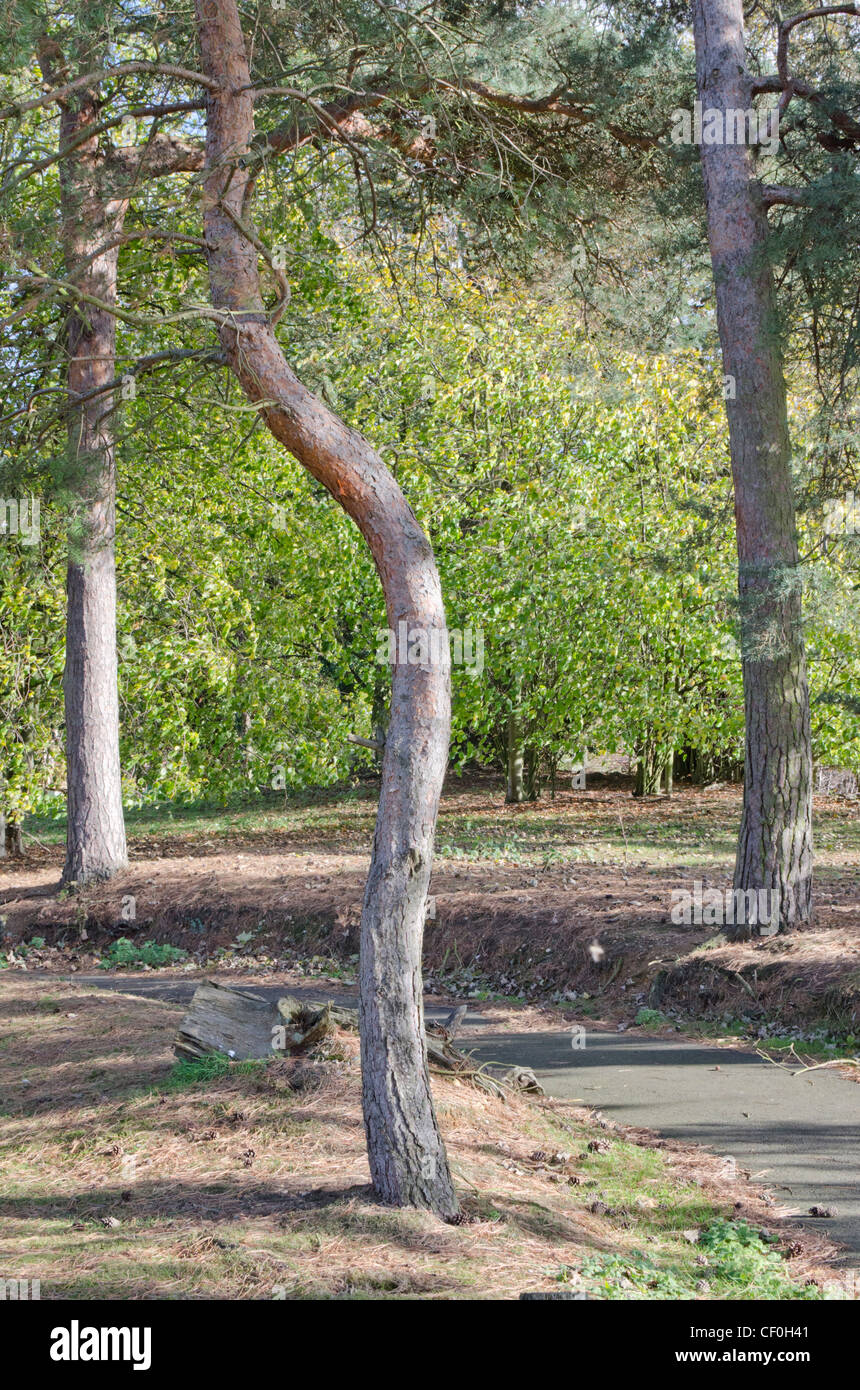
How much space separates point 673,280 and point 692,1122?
9.89 metres

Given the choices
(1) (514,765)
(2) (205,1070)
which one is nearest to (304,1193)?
(2) (205,1070)

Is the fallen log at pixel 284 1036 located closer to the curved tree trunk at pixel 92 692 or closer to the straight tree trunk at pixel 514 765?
the curved tree trunk at pixel 92 692

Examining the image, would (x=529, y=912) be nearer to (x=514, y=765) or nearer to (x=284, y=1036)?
(x=284, y=1036)

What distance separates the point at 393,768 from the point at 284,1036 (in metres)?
2.72

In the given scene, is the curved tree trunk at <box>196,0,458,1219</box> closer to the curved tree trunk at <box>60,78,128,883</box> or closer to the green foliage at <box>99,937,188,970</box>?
the green foliage at <box>99,937,188,970</box>

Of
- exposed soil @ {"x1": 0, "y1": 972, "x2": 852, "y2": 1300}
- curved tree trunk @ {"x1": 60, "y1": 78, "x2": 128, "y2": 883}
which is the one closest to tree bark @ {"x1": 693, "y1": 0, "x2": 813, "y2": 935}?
exposed soil @ {"x1": 0, "y1": 972, "x2": 852, "y2": 1300}

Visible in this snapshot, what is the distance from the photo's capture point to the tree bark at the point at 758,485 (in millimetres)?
9039

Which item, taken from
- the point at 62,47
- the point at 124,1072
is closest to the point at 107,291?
the point at 62,47

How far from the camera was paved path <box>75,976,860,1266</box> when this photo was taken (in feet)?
18.1

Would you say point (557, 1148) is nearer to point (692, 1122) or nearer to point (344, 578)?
point (692, 1122)

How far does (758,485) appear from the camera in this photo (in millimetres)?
9094

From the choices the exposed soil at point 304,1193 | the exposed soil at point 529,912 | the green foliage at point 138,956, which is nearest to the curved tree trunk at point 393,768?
the exposed soil at point 304,1193

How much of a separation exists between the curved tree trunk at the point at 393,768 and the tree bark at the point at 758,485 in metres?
4.67

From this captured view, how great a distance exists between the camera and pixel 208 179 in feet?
19.4
